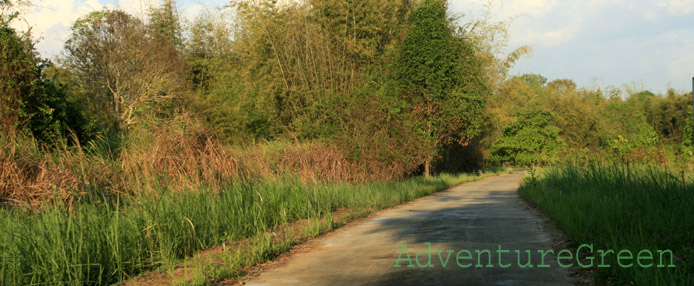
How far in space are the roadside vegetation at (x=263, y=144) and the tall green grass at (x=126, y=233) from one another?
4 cm

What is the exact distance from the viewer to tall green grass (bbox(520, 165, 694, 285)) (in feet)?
18.6

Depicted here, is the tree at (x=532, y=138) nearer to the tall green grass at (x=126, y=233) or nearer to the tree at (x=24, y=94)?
the tree at (x=24, y=94)

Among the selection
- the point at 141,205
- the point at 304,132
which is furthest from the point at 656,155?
the point at 304,132

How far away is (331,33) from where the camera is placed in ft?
93.2

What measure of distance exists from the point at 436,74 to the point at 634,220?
60.4 ft

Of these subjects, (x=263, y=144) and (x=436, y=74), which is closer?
(x=263, y=144)

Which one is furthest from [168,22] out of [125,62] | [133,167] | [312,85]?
[133,167]

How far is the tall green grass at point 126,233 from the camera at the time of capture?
638cm

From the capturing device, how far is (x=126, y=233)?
7613 millimetres

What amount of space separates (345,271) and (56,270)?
134 inches

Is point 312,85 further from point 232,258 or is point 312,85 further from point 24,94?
point 232,258

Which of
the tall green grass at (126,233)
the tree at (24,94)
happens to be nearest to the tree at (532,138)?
the tree at (24,94)

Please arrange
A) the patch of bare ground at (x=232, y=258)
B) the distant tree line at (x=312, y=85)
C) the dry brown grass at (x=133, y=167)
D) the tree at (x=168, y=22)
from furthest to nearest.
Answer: the tree at (x=168, y=22) < the distant tree line at (x=312, y=85) < the dry brown grass at (x=133, y=167) < the patch of bare ground at (x=232, y=258)

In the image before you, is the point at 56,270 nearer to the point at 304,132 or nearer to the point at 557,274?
the point at 557,274
